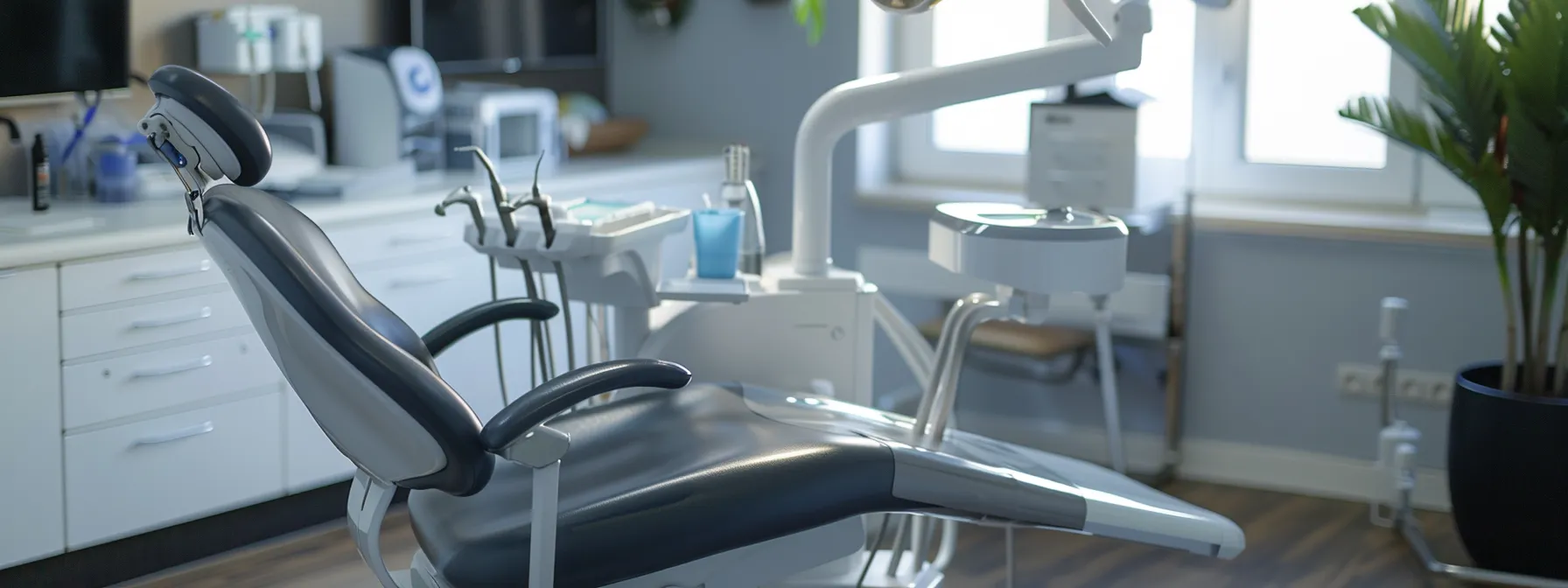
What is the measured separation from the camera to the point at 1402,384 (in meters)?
3.83

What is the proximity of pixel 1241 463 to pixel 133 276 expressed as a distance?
8.72ft

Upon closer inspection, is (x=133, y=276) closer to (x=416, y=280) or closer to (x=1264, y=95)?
(x=416, y=280)

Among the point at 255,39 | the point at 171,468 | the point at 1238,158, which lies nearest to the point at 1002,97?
the point at 1238,158

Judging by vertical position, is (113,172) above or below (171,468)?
above

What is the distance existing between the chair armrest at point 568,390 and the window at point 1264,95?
1.96 metres

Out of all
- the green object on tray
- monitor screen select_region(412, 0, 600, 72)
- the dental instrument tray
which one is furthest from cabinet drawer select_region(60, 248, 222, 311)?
the green object on tray

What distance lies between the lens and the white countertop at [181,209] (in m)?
2.92

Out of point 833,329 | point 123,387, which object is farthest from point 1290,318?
point 123,387

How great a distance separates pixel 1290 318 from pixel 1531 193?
0.88m

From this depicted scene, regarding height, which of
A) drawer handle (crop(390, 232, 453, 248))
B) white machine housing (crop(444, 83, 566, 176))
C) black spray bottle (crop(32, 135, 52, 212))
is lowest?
drawer handle (crop(390, 232, 453, 248))

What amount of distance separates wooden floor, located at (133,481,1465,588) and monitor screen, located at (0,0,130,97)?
1035 mm

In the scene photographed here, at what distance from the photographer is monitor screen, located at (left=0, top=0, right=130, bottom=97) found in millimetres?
3133

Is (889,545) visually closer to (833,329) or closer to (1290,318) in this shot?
(833,329)

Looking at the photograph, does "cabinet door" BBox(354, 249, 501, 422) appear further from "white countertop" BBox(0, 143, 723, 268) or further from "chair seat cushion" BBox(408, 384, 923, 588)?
"chair seat cushion" BBox(408, 384, 923, 588)
